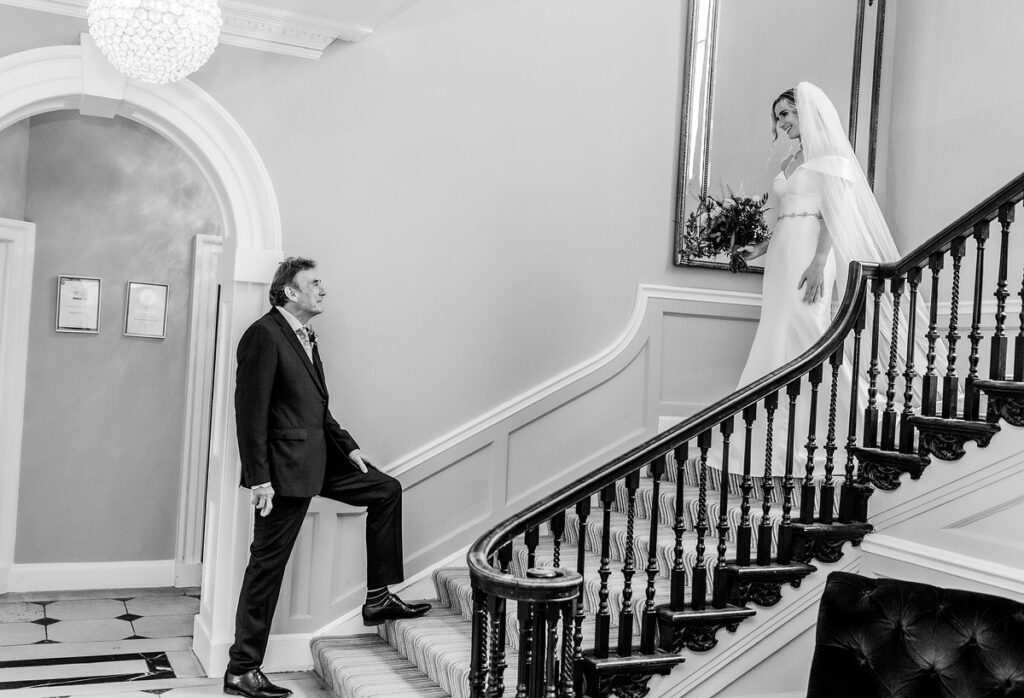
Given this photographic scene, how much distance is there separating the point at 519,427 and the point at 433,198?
4.14 feet

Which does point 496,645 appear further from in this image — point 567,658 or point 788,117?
point 788,117

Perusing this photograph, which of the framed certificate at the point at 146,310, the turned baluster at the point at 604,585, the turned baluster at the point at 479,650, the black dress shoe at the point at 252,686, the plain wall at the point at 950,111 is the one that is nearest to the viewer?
the turned baluster at the point at 479,650

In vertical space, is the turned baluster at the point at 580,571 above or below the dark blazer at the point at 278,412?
below

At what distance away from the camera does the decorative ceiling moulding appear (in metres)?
4.33

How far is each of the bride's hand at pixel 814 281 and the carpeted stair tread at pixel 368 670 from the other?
237 centimetres

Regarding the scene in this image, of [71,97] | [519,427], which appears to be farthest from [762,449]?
[71,97]

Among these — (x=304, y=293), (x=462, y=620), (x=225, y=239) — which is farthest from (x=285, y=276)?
(x=462, y=620)

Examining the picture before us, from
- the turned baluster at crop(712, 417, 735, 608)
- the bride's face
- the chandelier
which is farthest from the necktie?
the bride's face

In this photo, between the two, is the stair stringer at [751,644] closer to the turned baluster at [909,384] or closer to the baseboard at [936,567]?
the baseboard at [936,567]

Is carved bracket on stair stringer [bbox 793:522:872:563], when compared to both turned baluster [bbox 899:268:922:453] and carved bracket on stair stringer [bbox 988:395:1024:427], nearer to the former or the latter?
turned baluster [bbox 899:268:922:453]

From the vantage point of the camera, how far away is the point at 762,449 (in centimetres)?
449

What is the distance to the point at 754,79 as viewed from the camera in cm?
571

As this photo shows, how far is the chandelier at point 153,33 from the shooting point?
365cm

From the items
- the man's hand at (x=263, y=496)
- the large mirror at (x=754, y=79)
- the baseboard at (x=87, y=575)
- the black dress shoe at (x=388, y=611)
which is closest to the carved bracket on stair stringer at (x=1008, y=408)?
the large mirror at (x=754, y=79)
